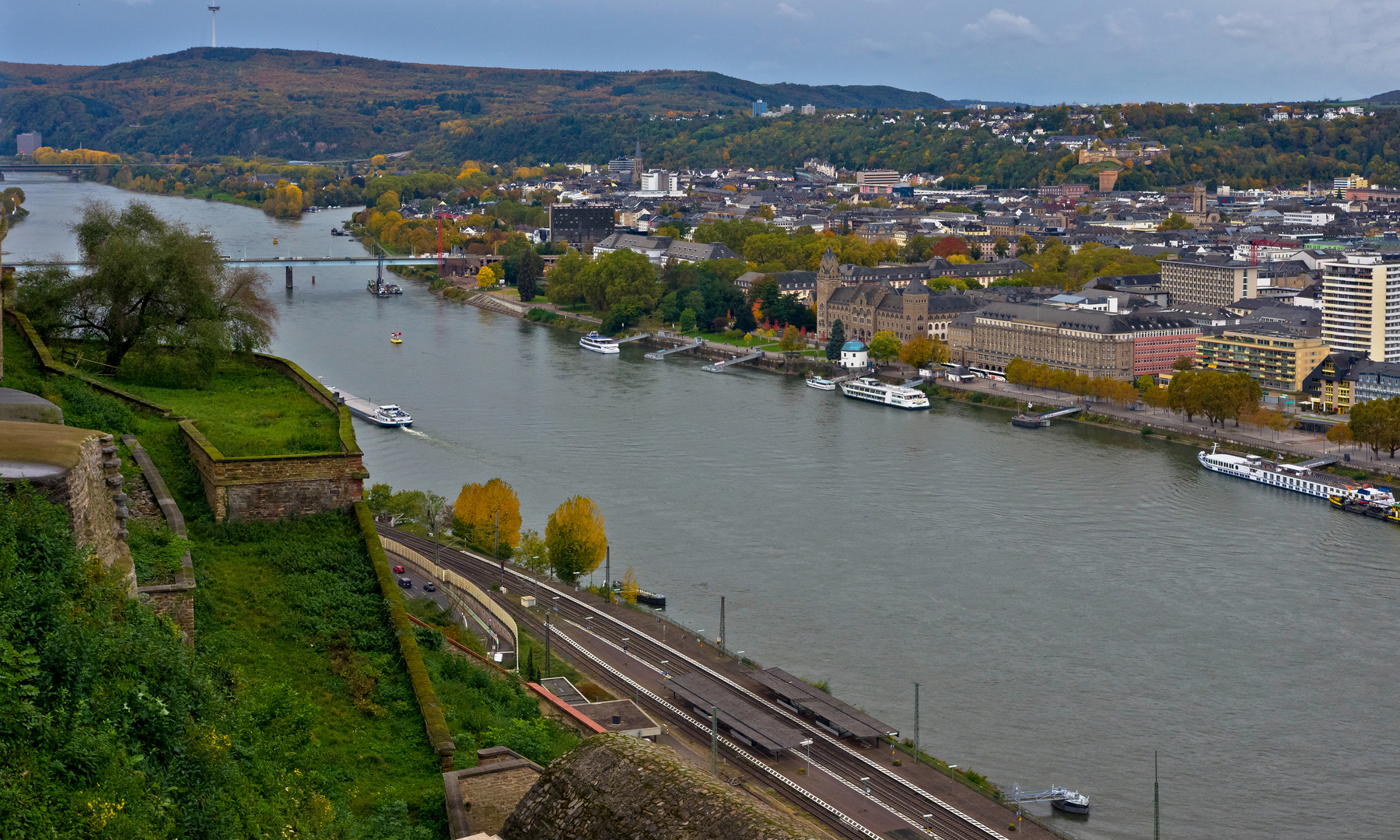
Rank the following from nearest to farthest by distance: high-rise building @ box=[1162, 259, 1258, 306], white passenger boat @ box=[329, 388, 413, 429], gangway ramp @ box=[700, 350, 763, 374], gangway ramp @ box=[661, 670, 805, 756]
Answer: gangway ramp @ box=[661, 670, 805, 756] → white passenger boat @ box=[329, 388, 413, 429] → gangway ramp @ box=[700, 350, 763, 374] → high-rise building @ box=[1162, 259, 1258, 306]

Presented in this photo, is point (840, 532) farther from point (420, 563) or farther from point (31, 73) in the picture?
point (31, 73)

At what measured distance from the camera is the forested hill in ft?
191

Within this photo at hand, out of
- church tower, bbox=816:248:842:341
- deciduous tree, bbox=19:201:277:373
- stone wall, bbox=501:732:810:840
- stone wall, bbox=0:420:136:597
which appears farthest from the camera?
church tower, bbox=816:248:842:341

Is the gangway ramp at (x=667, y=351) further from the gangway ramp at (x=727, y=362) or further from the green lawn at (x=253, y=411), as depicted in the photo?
the green lawn at (x=253, y=411)

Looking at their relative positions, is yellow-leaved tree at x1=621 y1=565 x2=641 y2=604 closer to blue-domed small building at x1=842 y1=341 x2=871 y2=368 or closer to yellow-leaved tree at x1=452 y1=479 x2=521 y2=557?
yellow-leaved tree at x1=452 y1=479 x2=521 y2=557

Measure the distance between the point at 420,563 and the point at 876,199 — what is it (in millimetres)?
34042

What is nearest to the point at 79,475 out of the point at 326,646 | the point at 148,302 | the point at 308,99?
the point at 326,646

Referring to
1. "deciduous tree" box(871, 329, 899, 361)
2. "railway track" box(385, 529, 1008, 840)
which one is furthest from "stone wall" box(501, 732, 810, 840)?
"deciduous tree" box(871, 329, 899, 361)

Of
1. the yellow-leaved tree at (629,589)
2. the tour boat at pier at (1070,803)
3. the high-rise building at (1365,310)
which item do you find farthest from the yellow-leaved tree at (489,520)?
the high-rise building at (1365,310)

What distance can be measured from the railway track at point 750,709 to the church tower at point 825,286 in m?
12.7

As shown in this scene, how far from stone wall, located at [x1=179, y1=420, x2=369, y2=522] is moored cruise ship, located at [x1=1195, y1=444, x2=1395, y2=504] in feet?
31.5

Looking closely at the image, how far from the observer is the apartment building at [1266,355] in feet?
53.3

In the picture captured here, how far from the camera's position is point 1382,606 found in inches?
344

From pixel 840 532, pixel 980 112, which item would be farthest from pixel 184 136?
pixel 840 532
